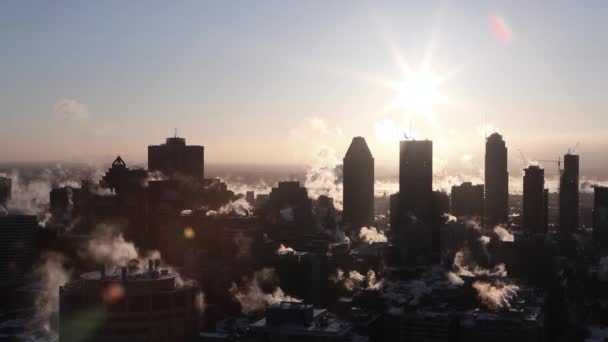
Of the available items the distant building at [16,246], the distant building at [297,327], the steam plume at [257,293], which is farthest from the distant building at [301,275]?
the distant building at [16,246]

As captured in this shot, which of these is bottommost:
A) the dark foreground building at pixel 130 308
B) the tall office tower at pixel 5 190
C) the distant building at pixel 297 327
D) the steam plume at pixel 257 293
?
the steam plume at pixel 257 293

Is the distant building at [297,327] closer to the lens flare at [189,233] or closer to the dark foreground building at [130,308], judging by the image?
the dark foreground building at [130,308]

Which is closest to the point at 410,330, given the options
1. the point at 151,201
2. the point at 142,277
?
the point at 142,277

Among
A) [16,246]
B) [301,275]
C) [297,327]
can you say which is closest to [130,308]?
[297,327]

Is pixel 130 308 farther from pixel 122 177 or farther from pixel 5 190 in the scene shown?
pixel 5 190

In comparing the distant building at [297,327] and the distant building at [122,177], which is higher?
the distant building at [122,177]

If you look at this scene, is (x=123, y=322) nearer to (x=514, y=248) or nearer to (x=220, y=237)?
(x=220, y=237)
